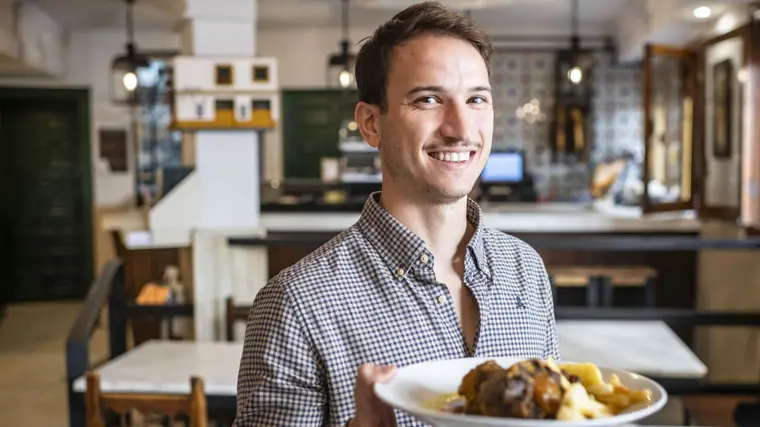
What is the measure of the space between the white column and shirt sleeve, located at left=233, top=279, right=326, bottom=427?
11.0ft

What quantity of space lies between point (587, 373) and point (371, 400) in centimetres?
26

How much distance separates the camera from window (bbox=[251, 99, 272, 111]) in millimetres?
4379

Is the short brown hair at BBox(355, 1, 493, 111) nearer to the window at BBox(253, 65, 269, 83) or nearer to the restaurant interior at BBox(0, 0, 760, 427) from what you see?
the restaurant interior at BBox(0, 0, 760, 427)

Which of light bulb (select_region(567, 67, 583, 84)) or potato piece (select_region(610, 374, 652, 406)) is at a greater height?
light bulb (select_region(567, 67, 583, 84))

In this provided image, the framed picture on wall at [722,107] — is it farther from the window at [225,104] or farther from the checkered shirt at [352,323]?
the checkered shirt at [352,323]

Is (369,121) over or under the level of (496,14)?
under

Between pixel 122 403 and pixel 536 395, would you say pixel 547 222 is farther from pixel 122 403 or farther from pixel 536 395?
pixel 536 395

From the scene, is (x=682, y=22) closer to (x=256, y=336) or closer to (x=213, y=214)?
(x=213, y=214)

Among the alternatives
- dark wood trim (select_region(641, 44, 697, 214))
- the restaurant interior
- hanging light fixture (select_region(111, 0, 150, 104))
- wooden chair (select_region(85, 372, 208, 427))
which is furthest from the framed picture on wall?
wooden chair (select_region(85, 372, 208, 427))

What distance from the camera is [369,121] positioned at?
122cm

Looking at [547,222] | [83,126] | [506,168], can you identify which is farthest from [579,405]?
[83,126]

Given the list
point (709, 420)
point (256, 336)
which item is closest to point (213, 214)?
point (709, 420)

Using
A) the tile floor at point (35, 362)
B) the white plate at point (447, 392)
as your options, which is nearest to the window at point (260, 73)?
the tile floor at point (35, 362)

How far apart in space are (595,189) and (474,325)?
625 centimetres
